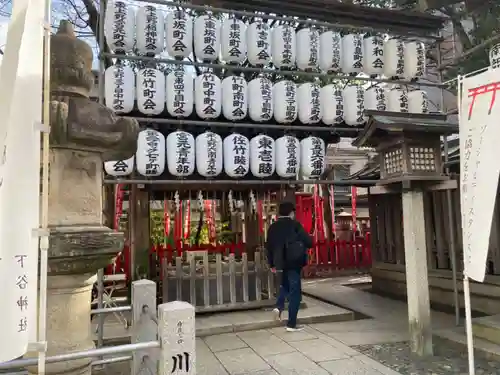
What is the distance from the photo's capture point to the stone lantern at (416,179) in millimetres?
5754

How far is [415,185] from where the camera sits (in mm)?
5902

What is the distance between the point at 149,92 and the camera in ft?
23.1

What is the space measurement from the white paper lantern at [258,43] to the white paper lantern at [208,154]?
6.04 ft

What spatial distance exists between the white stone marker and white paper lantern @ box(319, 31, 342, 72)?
22.1ft

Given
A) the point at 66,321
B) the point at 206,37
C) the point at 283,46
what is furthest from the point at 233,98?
the point at 66,321

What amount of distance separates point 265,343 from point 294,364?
3.43ft

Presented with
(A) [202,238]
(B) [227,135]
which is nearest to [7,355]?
(B) [227,135]

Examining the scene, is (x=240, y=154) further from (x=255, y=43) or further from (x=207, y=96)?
(x=255, y=43)

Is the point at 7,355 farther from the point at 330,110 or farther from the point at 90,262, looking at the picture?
the point at 330,110

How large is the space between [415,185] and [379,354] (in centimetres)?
253

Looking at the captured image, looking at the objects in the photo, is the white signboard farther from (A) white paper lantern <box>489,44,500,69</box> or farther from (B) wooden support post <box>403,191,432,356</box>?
(B) wooden support post <box>403,191,432,356</box>

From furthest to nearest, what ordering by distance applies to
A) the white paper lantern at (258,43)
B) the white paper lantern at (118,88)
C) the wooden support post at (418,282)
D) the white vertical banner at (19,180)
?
the white paper lantern at (258,43)
the white paper lantern at (118,88)
the wooden support post at (418,282)
the white vertical banner at (19,180)

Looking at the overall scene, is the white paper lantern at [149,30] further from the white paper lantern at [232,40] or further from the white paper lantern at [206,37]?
the white paper lantern at [232,40]

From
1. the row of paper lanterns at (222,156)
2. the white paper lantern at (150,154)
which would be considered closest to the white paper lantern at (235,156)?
Result: the row of paper lanterns at (222,156)
